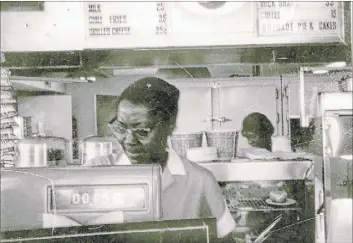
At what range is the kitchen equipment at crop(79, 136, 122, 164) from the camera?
129 centimetres

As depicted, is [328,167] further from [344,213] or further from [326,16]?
[326,16]

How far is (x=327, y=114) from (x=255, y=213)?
0.84m

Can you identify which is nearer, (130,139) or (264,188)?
(130,139)

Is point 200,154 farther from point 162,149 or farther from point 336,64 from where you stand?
point 336,64

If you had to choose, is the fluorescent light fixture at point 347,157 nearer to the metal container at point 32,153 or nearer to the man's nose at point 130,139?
the man's nose at point 130,139

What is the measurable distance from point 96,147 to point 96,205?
545 millimetres

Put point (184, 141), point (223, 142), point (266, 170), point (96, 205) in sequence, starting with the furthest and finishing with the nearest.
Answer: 1. point (266, 170)
2. point (223, 142)
3. point (184, 141)
4. point (96, 205)

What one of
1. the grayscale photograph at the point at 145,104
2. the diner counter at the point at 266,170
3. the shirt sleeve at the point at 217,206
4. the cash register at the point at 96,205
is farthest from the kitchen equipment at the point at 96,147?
the diner counter at the point at 266,170

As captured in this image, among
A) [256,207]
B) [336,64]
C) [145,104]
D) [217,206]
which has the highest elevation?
[336,64]

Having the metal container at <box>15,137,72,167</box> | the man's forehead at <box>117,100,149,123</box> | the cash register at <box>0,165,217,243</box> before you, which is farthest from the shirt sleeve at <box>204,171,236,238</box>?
the cash register at <box>0,165,217,243</box>

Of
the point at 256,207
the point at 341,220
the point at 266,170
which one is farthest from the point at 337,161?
the point at 256,207

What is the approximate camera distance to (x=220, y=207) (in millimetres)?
1396

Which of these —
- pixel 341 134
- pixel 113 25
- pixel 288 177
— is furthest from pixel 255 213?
pixel 113 25

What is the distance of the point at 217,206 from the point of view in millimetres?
1384
